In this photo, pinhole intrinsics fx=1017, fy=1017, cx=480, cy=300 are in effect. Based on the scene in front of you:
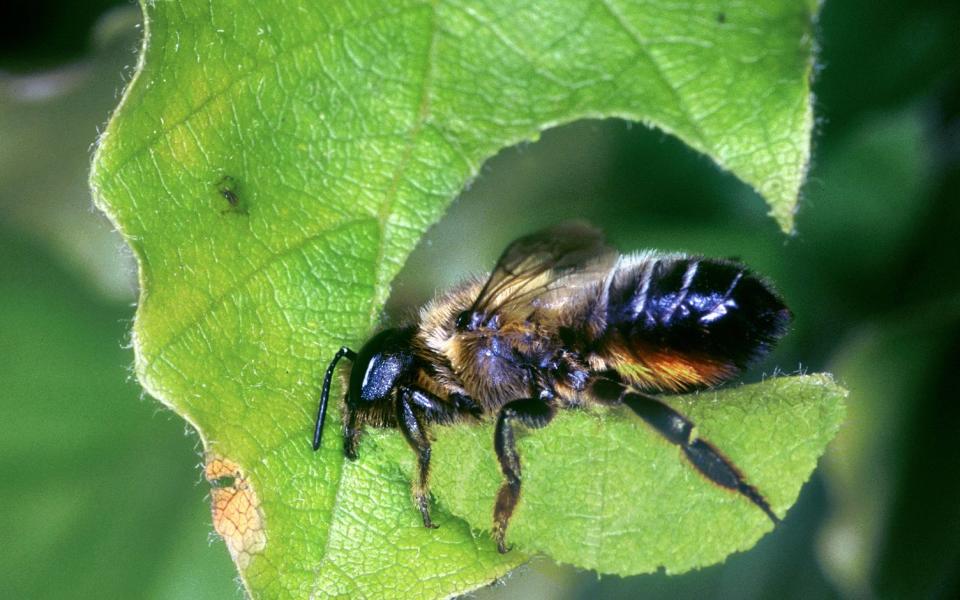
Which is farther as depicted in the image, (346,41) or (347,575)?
(347,575)

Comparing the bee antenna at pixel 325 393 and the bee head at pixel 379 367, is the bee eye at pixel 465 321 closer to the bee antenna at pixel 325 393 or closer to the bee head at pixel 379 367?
the bee head at pixel 379 367

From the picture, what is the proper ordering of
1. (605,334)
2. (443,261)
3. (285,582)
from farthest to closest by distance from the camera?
(443,261)
(605,334)
(285,582)

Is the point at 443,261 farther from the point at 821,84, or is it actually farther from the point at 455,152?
the point at 821,84

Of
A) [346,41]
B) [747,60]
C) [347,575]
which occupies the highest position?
[346,41]

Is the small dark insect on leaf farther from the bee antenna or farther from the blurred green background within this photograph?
the blurred green background

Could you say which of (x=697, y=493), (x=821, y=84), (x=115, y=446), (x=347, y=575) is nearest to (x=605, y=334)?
(x=697, y=493)

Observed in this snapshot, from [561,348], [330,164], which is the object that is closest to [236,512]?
[330,164]

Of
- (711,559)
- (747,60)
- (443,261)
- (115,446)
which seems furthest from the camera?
(115,446)

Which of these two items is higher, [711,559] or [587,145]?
[587,145]

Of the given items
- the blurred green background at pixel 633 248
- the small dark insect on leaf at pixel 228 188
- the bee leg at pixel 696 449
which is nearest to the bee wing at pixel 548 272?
the bee leg at pixel 696 449
